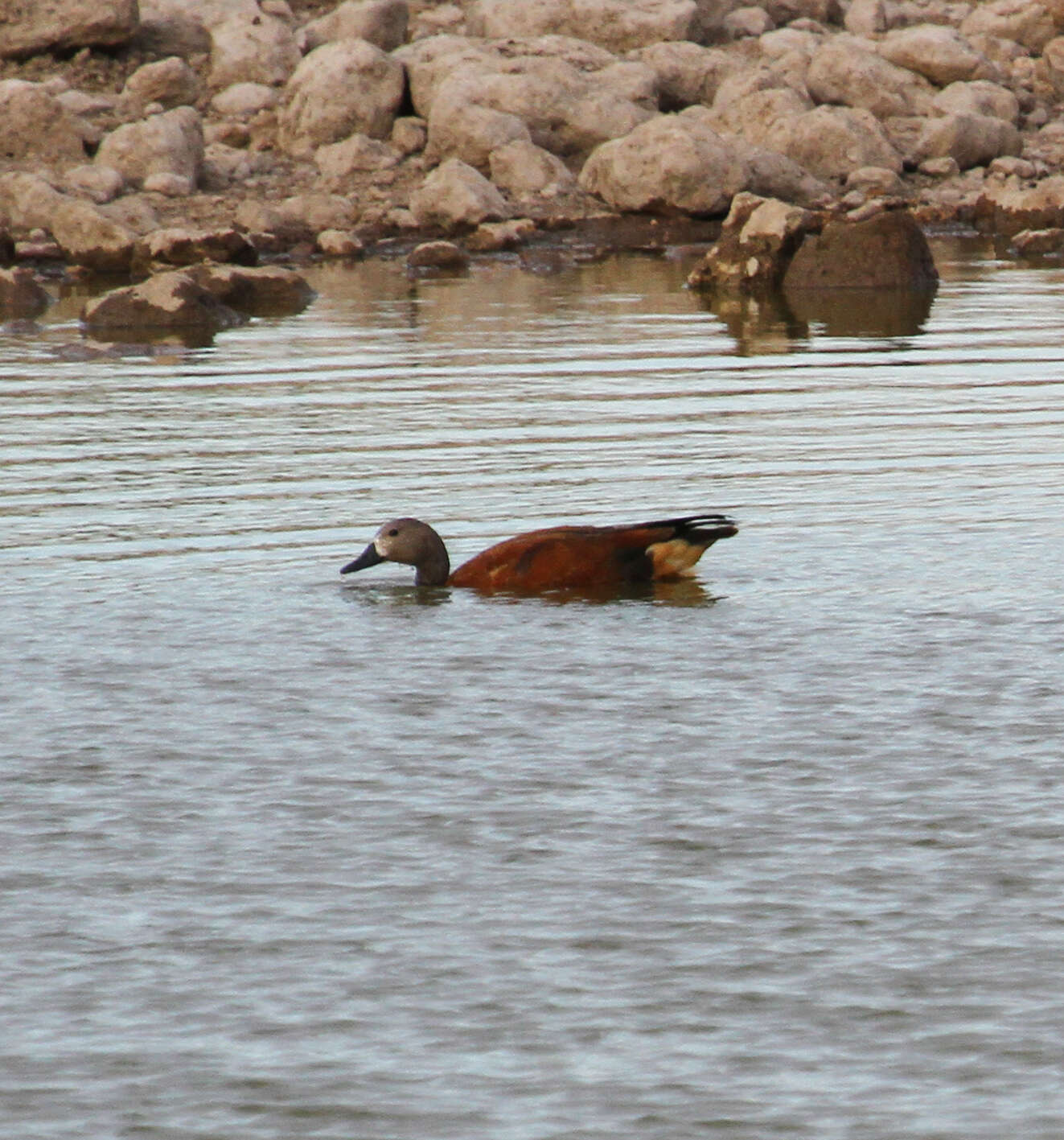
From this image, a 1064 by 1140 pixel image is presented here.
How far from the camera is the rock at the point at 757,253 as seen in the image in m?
33.8

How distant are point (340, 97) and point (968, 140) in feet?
46.8

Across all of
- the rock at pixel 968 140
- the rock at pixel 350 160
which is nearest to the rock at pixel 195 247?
the rock at pixel 350 160

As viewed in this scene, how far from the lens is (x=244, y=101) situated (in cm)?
4828

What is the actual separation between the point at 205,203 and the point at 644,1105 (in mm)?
38873

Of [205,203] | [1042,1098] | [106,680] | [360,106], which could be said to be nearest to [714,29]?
[360,106]

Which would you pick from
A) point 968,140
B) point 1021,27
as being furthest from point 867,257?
point 1021,27

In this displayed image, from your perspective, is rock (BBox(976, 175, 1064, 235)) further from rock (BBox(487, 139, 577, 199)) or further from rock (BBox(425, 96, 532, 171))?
rock (BBox(425, 96, 532, 171))

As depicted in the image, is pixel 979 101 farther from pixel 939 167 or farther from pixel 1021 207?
pixel 1021 207

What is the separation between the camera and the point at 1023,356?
23422 mm

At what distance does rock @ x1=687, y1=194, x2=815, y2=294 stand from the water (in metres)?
17.1

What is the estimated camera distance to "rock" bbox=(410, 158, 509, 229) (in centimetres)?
4200

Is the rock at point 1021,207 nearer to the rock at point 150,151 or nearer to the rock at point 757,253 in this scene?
the rock at point 757,253

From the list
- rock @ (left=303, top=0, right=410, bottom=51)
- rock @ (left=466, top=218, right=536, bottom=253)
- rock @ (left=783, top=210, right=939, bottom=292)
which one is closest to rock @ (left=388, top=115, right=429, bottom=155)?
rock @ (left=303, top=0, right=410, bottom=51)

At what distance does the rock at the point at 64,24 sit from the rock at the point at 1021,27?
72.4ft
